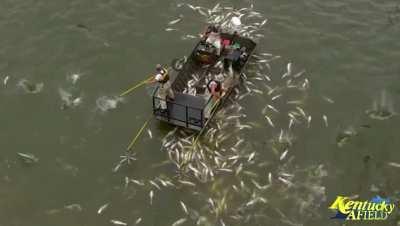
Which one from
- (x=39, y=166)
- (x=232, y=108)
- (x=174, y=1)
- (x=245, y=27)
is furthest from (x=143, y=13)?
(x=39, y=166)

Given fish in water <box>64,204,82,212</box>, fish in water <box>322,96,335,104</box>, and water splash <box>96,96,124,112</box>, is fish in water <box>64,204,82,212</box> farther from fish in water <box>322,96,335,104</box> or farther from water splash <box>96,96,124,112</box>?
fish in water <box>322,96,335,104</box>

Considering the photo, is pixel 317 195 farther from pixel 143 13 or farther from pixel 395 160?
pixel 143 13

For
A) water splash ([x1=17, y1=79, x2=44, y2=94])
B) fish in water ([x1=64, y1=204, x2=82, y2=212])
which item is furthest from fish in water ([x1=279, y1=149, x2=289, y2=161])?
water splash ([x1=17, y1=79, x2=44, y2=94])

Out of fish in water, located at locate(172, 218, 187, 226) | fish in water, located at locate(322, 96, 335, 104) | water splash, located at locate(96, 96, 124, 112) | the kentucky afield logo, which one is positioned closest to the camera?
fish in water, located at locate(172, 218, 187, 226)

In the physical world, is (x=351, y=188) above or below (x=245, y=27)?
below

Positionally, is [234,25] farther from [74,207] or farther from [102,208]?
[74,207]

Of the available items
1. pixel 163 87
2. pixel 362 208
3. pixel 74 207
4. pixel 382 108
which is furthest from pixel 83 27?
pixel 362 208
